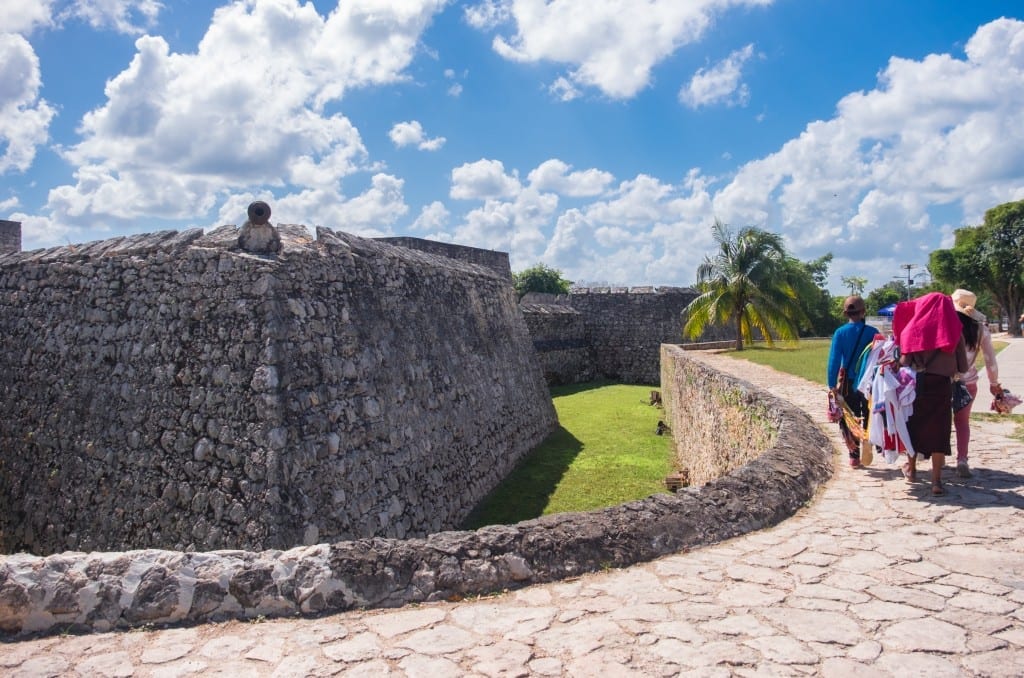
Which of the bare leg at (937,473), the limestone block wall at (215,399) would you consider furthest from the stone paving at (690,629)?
the limestone block wall at (215,399)

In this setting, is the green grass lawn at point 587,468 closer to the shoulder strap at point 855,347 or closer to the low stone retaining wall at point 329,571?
the shoulder strap at point 855,347

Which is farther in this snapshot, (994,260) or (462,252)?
(994,260)

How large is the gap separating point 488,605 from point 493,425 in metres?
7.04

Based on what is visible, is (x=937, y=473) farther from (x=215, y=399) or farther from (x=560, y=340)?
(x=560, y=340)

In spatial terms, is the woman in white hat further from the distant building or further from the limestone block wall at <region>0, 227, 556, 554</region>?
the distant building

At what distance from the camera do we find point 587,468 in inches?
452

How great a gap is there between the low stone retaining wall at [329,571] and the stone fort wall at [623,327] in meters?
21.3

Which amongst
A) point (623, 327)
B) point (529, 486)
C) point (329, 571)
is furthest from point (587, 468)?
point (623, 327)

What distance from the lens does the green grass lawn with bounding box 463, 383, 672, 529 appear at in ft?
30.3

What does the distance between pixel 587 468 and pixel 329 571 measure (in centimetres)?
842

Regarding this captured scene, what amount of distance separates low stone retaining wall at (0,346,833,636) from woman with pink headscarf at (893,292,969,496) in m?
1.70

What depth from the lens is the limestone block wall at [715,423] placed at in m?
7.82

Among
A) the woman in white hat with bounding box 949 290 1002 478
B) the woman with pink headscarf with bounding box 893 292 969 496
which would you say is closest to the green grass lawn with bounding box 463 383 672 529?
the woman in white hat with bounding box 949 290 1002 478

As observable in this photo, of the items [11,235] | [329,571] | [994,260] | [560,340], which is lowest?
[329,571]
